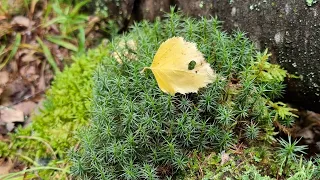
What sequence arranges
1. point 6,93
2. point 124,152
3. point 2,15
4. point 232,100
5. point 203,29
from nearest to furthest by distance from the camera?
point 124,152, point 232,100, point 203,29, point 6,93, point 2,15

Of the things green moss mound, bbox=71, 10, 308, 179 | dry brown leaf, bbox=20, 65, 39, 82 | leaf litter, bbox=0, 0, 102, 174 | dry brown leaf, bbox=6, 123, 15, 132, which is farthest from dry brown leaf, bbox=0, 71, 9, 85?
green moss mound, bbox=71, 10, 308, 179

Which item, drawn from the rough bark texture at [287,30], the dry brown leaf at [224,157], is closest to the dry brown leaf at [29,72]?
the rough bark texture at [287,30]

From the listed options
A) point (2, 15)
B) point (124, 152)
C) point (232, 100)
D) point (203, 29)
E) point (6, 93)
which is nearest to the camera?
point (124, 152)

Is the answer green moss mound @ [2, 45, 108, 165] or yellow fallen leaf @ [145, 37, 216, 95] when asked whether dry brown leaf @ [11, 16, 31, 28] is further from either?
yellow fallen leaf @ [145, 37, 216, 95]

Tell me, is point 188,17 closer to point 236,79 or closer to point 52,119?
point 236,79

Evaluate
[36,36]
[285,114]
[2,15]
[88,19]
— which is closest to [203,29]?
[285,114]

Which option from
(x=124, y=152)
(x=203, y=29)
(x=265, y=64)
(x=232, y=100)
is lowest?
(x=124, y=152)

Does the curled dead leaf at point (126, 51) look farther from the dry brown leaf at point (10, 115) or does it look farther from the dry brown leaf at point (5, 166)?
the dry brown leaf at point (5, 166)
